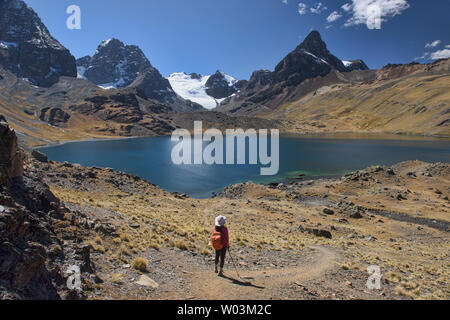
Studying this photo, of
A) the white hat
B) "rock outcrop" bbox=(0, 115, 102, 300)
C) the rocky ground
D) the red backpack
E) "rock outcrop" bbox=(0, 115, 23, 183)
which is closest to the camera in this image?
"rock outcrop" bbox=(0, 115, 102, 300)

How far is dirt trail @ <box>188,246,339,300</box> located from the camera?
8.66 meters

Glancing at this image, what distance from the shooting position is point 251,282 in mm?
9969

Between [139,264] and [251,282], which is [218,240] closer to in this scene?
[251,282]

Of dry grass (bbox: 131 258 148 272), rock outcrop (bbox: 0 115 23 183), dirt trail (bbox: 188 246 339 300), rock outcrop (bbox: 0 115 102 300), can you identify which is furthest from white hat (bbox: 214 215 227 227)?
rock outcrop (bbox: 0 115 23 183)

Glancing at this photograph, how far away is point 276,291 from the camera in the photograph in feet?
30.7

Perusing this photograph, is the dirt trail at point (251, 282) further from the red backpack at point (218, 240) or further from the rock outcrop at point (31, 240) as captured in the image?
the rock outcrop at point (31, 240)

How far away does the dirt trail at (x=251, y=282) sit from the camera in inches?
341

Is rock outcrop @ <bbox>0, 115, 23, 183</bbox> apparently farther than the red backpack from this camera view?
Yes

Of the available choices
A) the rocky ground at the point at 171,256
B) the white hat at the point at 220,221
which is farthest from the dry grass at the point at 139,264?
the white hat at the point at 220,221

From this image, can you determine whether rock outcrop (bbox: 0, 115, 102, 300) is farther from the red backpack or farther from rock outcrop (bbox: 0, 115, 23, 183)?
the red backpack

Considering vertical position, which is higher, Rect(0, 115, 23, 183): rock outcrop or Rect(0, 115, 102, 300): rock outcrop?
Rect(0, 115, 23, 183): rock outcrop

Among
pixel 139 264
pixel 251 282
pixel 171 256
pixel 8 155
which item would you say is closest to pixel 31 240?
pixel 139 264
